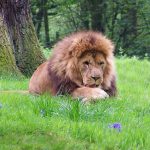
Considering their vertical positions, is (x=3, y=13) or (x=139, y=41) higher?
(x=3, y=13)

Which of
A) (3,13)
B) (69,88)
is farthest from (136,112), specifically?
(3,13)

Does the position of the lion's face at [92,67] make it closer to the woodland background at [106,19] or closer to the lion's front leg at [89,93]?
the lion's front leg at [89,93]

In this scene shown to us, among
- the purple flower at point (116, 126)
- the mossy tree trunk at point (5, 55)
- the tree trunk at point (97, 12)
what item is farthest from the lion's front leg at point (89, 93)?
the tree trunk at point (97, 12)

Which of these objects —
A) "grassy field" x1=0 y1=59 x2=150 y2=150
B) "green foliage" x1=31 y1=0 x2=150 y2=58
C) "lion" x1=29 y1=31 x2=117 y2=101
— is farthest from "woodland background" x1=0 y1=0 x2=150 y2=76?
"grassy field" x1=0 y1=59 x2=150 y2=150

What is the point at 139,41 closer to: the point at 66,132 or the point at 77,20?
the point at 77,20

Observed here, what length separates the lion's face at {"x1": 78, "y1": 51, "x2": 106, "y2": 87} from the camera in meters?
7.78

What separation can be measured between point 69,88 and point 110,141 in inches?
103

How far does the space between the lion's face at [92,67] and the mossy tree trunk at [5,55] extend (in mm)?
2932

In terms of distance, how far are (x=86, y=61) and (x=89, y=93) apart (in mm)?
568

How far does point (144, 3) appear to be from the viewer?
33031mm

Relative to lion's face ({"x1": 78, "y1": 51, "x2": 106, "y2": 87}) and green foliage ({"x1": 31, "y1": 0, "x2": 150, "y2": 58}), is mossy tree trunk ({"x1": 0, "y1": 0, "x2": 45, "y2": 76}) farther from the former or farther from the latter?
green foliage ({"x1": 31, "y1": 0, "x2": 150, "y2": 58})

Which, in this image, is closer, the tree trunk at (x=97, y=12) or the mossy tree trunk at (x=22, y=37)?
the mossy tree trunk at (x=22, y=37)

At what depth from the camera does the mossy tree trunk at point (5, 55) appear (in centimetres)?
1053

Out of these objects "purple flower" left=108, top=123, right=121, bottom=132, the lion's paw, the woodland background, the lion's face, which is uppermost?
the lion's face
